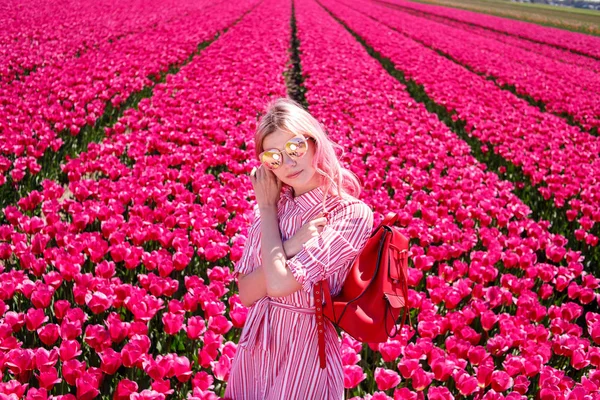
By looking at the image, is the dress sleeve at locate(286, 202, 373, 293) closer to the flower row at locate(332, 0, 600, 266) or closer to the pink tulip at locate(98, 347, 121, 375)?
the pink tulip at locate(98, 347, 121, 375)

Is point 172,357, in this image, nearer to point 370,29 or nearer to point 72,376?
point 72,376

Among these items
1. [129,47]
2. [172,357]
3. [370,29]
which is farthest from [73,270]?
[370,29]

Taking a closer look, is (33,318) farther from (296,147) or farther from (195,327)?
(296,147)

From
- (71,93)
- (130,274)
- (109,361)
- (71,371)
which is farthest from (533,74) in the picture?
(71,371)

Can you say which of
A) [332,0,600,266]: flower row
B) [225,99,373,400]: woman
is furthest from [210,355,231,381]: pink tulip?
[332,0,600,266]: flower row

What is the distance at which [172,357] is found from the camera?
226cm

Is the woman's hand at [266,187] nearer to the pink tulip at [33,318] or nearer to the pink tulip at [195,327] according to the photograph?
the pink tulip at [195,327]

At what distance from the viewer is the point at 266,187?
184 cm

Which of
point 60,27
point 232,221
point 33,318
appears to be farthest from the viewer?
point 60,27

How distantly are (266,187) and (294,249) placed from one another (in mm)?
280

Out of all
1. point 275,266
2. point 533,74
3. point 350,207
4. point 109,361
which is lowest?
point 533,74

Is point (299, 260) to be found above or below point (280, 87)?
above

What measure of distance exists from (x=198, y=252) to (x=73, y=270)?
812 millimetres

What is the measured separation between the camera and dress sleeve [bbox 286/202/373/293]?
1.64 m
